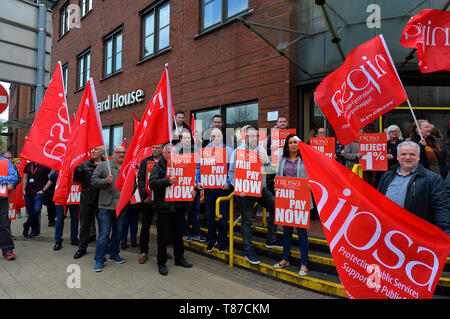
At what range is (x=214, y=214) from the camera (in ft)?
17.4

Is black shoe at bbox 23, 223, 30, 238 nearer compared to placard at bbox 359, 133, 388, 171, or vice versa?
placard at bbox 359, 133, 388, 171

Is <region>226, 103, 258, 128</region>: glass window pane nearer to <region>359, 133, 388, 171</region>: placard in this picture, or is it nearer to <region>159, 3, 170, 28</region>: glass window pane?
<region>359, 133, 388, 171</region>: placard

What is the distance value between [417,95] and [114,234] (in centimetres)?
686

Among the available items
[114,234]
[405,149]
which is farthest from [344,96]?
[114,234]

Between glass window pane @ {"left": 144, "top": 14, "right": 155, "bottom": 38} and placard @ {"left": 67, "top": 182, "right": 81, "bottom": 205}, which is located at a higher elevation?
glass window pane @ {"left": 144, "top": 14, "right": 155, "bottom": 38}

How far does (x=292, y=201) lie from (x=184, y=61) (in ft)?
24.5

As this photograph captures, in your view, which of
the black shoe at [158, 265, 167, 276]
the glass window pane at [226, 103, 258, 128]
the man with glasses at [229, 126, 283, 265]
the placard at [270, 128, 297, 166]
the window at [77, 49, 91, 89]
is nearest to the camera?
the black shoe at [158, 265, 167, 276]

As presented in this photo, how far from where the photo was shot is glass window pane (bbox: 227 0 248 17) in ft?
27.7

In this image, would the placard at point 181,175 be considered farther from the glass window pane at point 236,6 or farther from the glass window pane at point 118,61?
the glass window pane at point 118,61

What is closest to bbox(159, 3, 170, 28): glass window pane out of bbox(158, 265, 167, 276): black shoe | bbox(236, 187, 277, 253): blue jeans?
bbox(236, 187, 277, 253): blue jeans

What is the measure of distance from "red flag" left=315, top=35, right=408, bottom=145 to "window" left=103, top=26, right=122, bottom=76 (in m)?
12.3

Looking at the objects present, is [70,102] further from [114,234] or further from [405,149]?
[405,149]

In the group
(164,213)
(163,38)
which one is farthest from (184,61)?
(164,213)

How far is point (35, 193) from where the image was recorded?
22.8 feet
